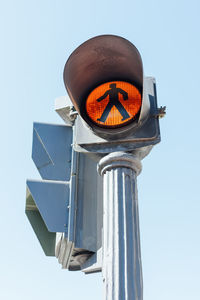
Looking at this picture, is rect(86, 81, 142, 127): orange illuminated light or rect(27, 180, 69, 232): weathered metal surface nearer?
rect(86, 81, 142, 127): orange illuminated light

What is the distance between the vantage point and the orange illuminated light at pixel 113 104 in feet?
14.9

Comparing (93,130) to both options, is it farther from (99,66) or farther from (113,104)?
(99,66)

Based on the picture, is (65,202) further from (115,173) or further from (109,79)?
(109,79)

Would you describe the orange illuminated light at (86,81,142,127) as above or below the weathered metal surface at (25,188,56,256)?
above

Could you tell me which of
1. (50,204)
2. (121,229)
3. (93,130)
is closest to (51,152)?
(50,204)

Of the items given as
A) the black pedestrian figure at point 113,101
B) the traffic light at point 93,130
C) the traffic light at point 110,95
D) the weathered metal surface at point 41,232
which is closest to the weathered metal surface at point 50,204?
the traffic light at point 93,130

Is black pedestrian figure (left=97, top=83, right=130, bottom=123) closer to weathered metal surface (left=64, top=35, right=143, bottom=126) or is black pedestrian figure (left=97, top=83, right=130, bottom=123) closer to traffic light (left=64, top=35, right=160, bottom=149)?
traffic light (left=64, top=35, right=160, bottom=149)

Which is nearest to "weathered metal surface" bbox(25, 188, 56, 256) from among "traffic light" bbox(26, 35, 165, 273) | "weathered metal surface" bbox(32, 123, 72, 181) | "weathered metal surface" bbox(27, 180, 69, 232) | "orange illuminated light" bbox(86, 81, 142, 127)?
"traffic light" bbox(26, 35, 165, 273)

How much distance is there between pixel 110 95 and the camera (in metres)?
4.68

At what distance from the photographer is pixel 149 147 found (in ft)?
14.6

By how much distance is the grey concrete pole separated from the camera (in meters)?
3.66

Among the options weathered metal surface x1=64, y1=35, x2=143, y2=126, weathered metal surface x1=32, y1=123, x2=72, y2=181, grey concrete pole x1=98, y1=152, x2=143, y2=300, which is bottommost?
grey concrete pole x1=98, y1=152, x2=143, y2=300

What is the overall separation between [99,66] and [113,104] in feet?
1.43

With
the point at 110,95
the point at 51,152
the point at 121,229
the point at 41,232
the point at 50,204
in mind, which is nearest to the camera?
the point at 121,229
